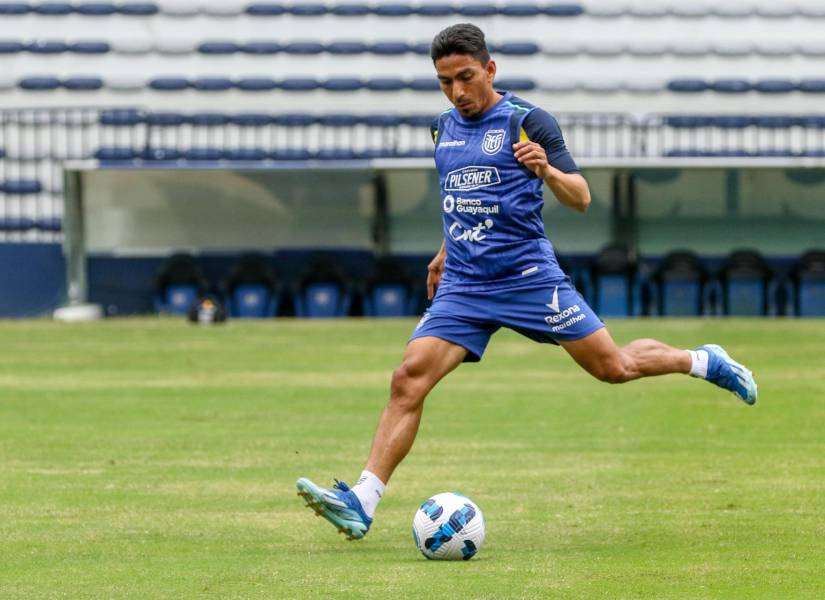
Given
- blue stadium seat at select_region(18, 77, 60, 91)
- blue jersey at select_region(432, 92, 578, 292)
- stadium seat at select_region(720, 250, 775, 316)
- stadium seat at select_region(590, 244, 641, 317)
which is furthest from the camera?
blue stadium seat at select_region(18, 77, 60, 91)

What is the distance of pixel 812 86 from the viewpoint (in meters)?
36.8

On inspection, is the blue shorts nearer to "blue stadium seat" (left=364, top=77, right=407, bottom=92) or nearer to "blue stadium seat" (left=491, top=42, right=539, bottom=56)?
"blue stadium seat" (left=364, top=77, right=407, bottom=92)

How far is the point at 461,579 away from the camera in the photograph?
294 inches

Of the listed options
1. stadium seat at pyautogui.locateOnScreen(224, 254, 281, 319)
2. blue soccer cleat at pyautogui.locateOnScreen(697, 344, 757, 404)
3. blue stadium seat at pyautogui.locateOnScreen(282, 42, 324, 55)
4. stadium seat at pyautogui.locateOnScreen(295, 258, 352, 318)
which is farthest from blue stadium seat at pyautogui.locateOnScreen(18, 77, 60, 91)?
blue soccer cleat at pyautogui.locateOnScreen(697, 344, 757, 404)

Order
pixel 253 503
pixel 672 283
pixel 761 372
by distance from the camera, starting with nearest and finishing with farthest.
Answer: pixel 253 503, pixel 761 372, pixel 672 283

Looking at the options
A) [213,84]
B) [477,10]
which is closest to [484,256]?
[213,84]

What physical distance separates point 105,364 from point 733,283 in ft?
47.1

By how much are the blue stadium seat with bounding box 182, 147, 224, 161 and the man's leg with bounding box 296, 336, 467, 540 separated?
1025 inches

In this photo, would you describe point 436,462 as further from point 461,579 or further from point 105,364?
point 105,364

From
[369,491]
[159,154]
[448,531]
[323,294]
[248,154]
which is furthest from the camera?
[248,154]

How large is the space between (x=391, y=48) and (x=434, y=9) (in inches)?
47.7

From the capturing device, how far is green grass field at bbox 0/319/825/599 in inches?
298

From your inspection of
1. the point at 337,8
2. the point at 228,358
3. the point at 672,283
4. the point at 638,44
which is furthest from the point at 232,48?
the point at 228,358

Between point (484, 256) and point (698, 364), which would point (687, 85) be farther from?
point (484, 256)
